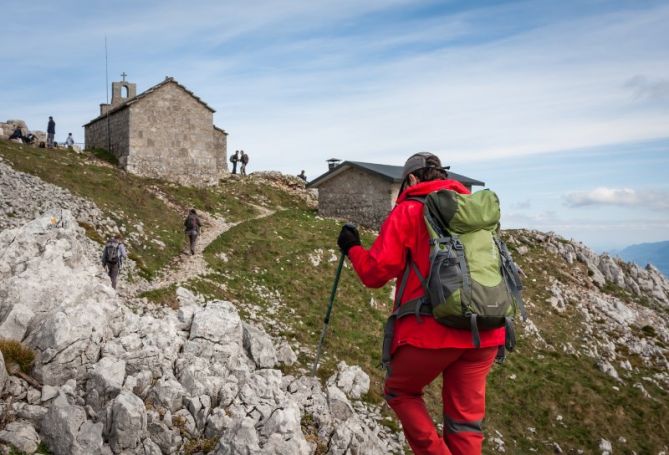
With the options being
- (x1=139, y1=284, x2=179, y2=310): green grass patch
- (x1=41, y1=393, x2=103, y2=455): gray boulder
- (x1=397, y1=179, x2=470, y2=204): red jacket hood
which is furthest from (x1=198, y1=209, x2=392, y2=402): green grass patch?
(x1=397, y1=179, x2=470, y2=204): red jacket hood

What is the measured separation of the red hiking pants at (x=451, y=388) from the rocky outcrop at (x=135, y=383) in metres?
4.72

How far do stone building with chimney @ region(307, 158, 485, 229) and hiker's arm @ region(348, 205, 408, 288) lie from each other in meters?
34.6

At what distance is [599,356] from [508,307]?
2717 centimetres

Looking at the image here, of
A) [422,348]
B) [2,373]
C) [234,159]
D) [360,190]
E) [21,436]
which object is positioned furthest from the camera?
[234,159]

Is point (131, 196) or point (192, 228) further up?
point (131, 196)

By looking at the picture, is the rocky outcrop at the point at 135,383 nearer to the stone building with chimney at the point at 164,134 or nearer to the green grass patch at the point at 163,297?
the green grass patch at the point at 163,297

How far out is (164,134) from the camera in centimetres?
4466

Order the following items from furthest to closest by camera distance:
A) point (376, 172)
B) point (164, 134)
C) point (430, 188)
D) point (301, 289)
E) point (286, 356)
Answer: point (164, 134)
point (376, 172)
point (301, 289)
point (286, 356)
point (430, 188)

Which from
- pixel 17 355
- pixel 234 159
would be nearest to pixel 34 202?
pixel 17 355

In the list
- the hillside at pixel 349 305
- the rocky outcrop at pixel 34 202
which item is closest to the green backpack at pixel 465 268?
the hillside at pixel 349 305

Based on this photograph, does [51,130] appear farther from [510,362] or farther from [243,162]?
[510,362]

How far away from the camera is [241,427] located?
947cm

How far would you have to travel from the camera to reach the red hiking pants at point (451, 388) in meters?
5.19

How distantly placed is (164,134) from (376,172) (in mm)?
18142
